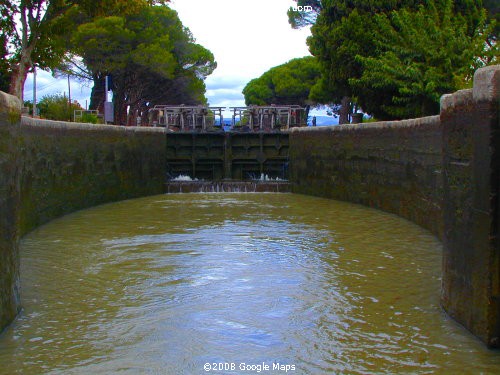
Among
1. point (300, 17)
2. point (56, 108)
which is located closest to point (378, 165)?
point (300, 17)

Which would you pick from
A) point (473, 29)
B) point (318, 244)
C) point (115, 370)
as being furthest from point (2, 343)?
point (473, 29)

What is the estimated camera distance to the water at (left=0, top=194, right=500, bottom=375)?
3.85m

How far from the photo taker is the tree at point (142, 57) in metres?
30.5

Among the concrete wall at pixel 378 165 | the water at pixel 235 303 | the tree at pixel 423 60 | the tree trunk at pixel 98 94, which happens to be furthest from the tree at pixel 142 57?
the water at pixel 235 303

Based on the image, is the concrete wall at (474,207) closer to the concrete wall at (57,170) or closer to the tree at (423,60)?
the concrete wall at (57,170)

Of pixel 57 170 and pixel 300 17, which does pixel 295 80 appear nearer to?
pixel 300 17

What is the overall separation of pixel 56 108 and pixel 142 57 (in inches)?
181

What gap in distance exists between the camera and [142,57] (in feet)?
103

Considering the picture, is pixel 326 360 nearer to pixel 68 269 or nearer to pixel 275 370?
pixel 275 370

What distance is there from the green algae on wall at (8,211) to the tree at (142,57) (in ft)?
79.9

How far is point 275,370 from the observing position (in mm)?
3668

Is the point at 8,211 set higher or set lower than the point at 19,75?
lower

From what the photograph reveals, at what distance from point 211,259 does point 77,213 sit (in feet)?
14.4

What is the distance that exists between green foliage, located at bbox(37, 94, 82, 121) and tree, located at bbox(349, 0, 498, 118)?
16.0 meters
